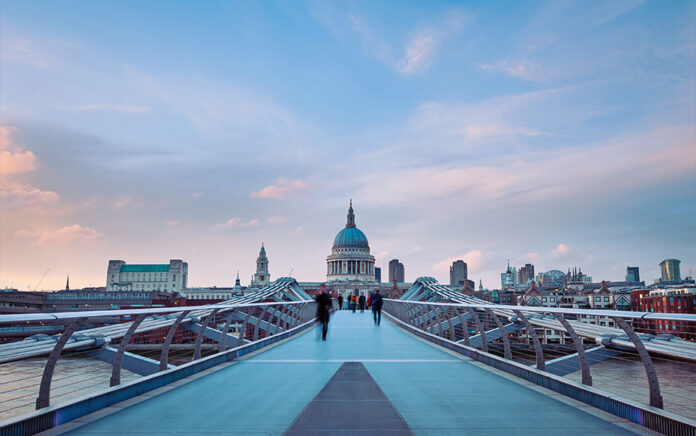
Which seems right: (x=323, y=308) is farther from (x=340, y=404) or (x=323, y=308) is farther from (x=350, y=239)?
(x=350, y=239)

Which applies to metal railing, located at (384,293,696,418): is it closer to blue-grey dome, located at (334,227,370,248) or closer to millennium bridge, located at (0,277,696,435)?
millennium bridge, located at (0,277,696,435)

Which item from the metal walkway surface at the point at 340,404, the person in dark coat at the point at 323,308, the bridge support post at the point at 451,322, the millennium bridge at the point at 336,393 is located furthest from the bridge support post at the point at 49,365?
the person in dark coat at the point at 323,308

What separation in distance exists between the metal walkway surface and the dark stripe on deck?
0.8 inches

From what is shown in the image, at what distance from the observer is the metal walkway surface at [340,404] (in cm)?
450

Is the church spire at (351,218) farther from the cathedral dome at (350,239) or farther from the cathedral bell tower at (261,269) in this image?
the cathedral bell tower at (261,269)

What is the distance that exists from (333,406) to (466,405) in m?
1.42

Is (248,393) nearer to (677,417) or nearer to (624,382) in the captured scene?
(677,417)

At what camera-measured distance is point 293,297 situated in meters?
30.4

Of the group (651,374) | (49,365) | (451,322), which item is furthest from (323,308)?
(651,374)

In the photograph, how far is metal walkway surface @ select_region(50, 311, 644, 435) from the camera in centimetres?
450

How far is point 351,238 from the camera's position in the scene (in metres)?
165

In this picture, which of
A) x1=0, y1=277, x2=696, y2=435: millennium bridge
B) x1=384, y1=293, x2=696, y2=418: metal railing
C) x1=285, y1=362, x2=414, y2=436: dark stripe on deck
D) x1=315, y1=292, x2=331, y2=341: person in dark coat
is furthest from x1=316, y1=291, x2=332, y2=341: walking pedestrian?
x1=285, y1=362, x2=414, y2=436: dark stripe on deck

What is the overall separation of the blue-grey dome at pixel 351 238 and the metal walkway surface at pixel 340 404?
15447 centimetres

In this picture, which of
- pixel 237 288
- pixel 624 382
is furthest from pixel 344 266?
pixel 624 382
